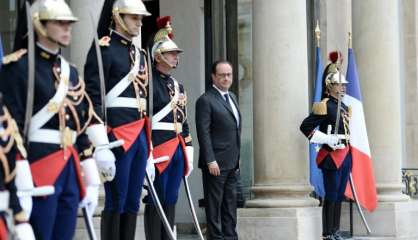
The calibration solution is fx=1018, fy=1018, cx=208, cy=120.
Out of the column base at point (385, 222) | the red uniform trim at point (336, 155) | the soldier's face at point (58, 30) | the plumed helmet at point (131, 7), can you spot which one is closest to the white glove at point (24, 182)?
the soldier's face at point (58, 30)

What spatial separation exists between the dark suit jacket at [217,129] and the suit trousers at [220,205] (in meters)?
0.13

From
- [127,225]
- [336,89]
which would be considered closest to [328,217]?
[336,89]

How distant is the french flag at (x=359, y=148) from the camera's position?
525 inches

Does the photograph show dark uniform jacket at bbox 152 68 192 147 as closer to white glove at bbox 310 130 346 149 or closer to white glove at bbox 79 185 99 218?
white glove at bbox 79 185 99 218

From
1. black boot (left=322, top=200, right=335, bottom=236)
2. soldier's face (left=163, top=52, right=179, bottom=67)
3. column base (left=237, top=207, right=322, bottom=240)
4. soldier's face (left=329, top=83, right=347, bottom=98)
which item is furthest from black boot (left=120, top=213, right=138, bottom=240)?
soldier's face (left=329, top=83, right=347, bottom=98)

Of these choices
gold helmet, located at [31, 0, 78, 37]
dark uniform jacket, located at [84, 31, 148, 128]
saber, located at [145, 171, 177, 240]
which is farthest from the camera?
saber, located at [145, 171, 177, 240]

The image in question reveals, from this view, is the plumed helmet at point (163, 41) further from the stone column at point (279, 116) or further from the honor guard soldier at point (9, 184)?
the stone column at point (279, 116)

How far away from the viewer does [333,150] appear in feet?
40.4

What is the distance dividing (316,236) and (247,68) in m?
4.06

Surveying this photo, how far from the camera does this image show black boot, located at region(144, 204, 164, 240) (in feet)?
28.1

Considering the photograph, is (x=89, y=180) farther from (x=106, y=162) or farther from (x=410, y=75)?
(x=410, y=75)

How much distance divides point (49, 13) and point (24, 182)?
3.58ft

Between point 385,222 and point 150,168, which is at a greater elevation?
point 150,168

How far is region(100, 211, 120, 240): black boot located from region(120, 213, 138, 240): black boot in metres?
0.10
